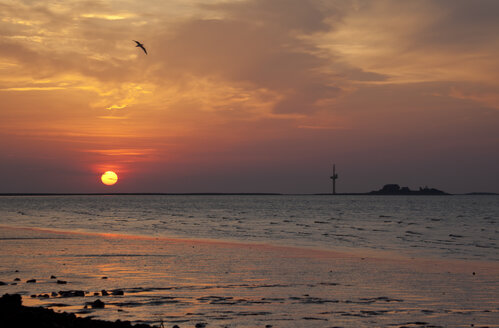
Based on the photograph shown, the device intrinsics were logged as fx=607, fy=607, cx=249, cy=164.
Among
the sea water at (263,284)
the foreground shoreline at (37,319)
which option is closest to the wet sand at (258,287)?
the sea water at (263,284)

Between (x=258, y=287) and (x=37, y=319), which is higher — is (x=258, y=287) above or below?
below

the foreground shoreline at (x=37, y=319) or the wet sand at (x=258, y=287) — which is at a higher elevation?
the foreground shoreline at (x=37, y=319)

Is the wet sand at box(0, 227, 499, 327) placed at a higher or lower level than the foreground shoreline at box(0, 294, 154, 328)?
lower

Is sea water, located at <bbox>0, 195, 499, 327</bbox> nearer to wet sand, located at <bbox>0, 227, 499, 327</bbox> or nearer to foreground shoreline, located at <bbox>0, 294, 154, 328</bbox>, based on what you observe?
wet sand, located at <bbox>0, 227, 499, 327</bbox>

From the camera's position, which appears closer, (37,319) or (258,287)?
(37,319)

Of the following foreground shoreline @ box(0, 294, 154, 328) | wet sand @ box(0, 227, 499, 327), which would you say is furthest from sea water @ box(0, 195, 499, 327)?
foreground shoreline @ box(0, 294, 154, 328)

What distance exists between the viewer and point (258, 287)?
20.7m

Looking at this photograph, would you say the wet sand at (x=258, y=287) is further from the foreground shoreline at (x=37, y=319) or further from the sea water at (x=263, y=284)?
the foreground shoreline at (x=37, y=319)

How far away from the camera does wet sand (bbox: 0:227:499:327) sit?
52.6 feet

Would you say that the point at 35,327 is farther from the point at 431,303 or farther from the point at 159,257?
the point at 159,257

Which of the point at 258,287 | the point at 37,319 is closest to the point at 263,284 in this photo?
the point at 258,287

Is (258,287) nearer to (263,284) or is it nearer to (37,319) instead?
(263,284)

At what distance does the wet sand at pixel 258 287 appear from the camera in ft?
52.6

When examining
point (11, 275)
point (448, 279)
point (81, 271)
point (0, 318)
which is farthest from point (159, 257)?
point (0, 318)
